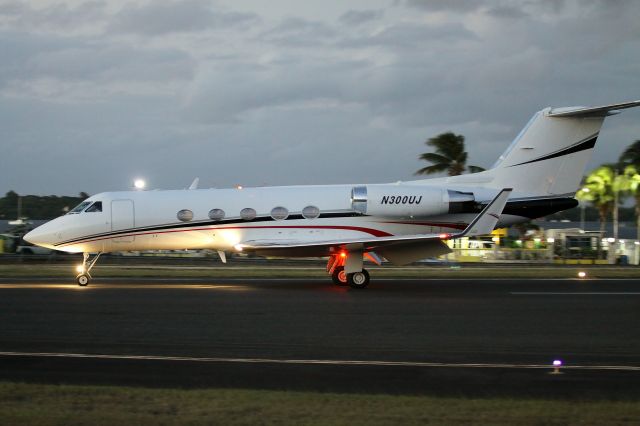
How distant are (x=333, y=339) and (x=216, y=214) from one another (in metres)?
10.4

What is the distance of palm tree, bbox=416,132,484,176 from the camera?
51.0 meters

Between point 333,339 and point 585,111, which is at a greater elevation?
point 585,111

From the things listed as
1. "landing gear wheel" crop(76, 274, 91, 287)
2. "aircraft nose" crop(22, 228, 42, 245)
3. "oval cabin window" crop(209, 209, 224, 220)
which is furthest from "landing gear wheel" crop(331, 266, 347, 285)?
"aircraft nose" crop(22, 228, 42, 245)

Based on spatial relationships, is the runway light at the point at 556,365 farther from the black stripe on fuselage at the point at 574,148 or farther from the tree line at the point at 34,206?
the tree line at the point at 34,206

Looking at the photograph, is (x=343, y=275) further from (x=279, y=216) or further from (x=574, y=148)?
(x=574, y=148)

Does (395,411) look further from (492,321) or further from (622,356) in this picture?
(492,321)

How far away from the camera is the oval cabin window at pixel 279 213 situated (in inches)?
830

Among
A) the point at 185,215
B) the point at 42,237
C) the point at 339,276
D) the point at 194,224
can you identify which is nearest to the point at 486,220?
the point at 339,276

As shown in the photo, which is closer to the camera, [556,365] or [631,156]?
[556,365]

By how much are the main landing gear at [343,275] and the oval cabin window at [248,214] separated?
2.63 metres

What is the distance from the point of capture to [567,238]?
42906 millimetres

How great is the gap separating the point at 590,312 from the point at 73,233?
1419 cm

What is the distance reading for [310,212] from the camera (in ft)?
69.2

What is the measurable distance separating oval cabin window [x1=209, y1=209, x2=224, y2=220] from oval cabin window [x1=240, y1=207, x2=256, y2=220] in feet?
1.90
